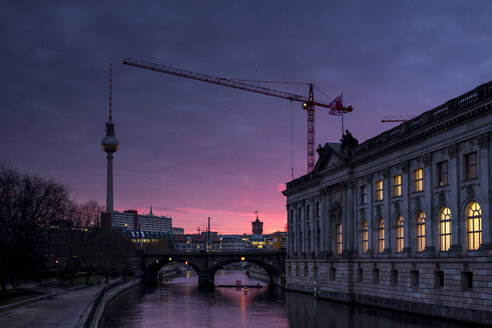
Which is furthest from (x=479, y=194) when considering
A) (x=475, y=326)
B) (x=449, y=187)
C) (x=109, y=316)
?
(x=109, y=316)

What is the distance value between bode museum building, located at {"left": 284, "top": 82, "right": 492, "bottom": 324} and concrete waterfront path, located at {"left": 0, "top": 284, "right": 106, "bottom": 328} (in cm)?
3264

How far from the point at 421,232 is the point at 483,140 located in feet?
46.8

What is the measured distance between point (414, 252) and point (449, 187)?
9.54m

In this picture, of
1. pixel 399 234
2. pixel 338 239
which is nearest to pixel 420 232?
pixel 399 234

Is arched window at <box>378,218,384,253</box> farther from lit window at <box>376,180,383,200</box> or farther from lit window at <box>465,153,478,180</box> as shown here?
lit window at <box>465,153,478,180</box>

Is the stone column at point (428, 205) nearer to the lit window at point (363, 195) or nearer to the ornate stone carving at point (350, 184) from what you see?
the lit window at point (363, 195)

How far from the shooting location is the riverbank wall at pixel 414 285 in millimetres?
49812

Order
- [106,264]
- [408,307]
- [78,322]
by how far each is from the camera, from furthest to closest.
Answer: [106,264]
[408,307]
[78,322]

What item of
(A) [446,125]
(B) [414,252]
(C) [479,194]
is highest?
(A) [446,125]

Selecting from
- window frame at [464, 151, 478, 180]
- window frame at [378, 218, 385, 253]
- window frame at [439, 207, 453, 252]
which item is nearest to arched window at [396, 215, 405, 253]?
window frame at [378, 218, 385, 253]

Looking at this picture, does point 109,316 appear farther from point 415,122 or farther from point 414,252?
point 415,122

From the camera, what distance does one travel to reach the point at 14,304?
61.8 metres

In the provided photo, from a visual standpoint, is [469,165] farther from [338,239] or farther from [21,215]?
[21,215]

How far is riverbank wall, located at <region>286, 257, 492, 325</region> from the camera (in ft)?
163
